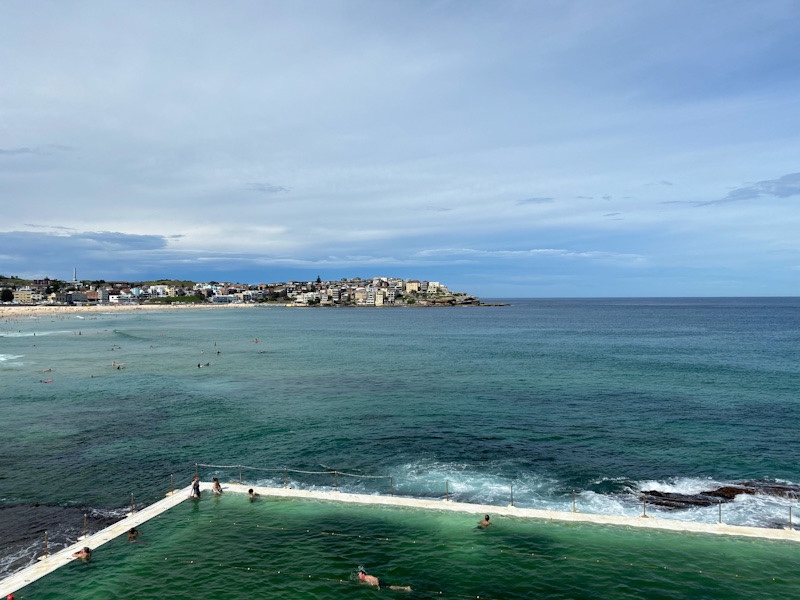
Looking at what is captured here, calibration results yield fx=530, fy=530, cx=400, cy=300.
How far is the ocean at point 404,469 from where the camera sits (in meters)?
18.4

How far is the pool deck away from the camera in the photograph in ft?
61.9

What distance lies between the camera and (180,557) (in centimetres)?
1969

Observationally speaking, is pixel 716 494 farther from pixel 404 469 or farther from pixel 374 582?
pixel 374 582

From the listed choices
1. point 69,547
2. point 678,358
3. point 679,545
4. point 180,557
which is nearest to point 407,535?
point 180,557

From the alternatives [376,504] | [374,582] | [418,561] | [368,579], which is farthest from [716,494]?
[368,579]

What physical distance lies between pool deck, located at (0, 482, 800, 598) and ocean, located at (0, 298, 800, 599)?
1.69 ft

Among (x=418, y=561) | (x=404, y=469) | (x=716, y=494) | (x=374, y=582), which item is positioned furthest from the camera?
(x=404, y=469)

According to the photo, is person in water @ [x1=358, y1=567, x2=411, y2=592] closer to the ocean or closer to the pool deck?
the ocean

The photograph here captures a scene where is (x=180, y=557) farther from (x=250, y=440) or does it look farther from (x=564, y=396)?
(x=564, y=396)

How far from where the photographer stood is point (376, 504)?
78.3ft

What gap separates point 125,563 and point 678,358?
240 ft

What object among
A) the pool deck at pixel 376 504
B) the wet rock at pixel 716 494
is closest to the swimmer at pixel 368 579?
the pool deck at pixel 376 504

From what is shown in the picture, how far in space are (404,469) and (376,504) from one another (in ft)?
19.1

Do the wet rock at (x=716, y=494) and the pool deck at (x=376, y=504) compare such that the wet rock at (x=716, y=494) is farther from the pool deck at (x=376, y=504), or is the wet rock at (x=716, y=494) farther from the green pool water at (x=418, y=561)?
the green pool water at (x=418, y=561)
